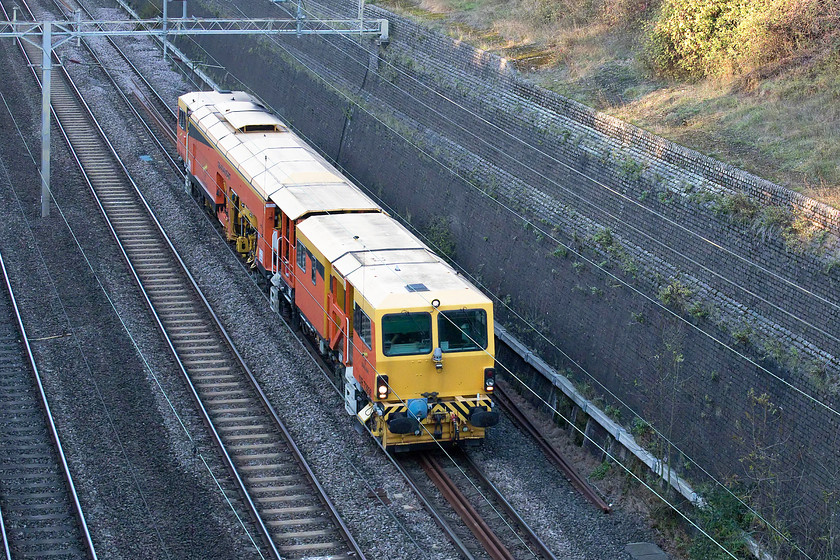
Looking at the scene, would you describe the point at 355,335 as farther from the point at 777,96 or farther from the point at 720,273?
the point at 777,96

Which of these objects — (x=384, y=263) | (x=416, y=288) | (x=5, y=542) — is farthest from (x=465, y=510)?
(x=5, y=542)

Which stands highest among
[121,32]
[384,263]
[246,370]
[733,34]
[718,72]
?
→ [733,34]

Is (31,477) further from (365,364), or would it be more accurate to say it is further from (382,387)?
(382,387)

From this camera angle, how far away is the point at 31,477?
46.2 ft

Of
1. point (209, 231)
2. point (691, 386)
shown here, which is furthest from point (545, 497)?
point (209, 231)

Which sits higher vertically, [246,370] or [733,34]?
[733,34]

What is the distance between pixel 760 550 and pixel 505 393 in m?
5.88

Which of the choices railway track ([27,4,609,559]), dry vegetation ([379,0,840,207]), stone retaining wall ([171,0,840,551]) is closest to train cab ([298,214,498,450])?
railway track ([27,4,609,559])

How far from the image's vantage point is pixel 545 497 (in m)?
14.4

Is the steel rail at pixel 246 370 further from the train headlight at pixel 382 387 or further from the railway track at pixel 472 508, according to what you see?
the train headlight at pixel 382 387

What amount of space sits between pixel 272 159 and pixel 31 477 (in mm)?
8724

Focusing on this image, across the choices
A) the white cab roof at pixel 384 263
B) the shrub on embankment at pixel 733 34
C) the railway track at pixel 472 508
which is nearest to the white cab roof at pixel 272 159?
the white cab roof at pixel 384 263

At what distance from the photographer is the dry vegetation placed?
15625 millimetres

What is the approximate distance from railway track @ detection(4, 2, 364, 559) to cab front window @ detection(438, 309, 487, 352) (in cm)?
280
